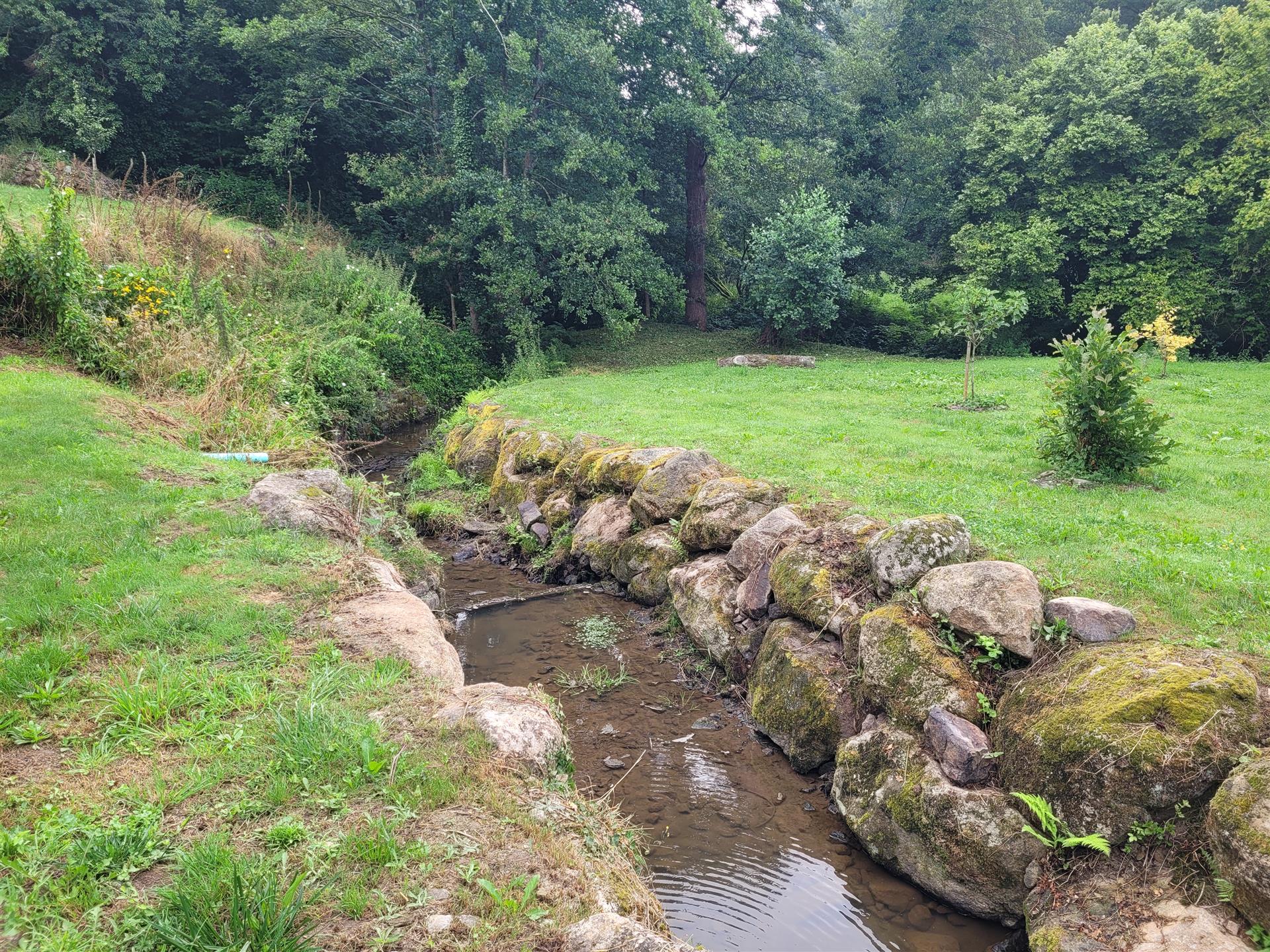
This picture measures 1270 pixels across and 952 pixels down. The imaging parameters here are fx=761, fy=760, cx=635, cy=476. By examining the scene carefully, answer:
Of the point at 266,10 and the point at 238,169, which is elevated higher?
the point at 266,10

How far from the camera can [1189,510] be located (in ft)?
22.3

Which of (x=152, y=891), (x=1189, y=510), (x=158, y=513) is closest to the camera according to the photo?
(x=152, y=891)

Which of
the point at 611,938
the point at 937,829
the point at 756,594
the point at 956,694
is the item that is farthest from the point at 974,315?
the point at 611,938

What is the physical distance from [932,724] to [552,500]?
22.2 feet

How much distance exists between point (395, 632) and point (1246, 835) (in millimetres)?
4656

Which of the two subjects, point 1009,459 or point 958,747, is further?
point 1009,459

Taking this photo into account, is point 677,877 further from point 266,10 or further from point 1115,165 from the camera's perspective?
point 266,10

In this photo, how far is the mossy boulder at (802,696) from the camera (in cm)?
551

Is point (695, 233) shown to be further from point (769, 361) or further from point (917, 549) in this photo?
point (917, 549)

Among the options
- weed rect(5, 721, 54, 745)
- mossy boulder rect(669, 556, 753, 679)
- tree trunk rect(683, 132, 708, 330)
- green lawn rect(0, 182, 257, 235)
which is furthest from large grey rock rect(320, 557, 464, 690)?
tree trunk rect(683, 132, 708, 330)

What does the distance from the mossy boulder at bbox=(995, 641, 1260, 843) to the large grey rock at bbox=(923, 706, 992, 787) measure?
129mm

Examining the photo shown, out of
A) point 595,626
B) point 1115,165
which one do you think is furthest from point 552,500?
point 1115,165

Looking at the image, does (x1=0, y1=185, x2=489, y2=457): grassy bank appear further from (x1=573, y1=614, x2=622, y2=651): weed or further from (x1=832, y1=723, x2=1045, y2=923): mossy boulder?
(x1=832, y1=723, x2=1045, y2=923): mossy boulder

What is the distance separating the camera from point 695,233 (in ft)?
82.6
